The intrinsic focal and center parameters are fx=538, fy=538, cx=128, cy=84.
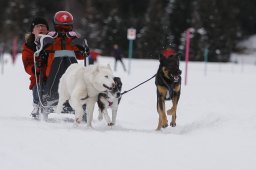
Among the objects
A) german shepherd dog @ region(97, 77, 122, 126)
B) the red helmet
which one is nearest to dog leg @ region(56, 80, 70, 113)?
german shepherd dog @ region(97, 77, 122, 126)

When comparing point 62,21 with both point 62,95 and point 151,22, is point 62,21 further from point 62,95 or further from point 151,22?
point 151,22

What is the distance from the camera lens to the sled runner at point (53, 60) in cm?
777

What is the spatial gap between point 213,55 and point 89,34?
48.3 ft

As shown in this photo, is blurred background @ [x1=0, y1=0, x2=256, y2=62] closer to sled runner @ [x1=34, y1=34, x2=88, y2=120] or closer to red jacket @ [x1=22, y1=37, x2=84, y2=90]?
red jacket @ [x1=22, y1=37, x2=84, y2=90]

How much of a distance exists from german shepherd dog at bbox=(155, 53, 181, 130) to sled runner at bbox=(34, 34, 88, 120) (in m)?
1.20

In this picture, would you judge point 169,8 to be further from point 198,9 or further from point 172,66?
point 172,66

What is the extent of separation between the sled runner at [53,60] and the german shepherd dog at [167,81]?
1.20 metres

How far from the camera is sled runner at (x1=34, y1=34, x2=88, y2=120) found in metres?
7.77

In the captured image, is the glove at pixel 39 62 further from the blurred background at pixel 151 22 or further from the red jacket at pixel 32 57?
the blurred background at pixel 151 22

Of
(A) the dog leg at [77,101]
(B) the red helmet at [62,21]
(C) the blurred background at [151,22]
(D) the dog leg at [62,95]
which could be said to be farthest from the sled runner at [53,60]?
(C) the blurred background at [151,22]

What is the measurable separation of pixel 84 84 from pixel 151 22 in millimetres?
46310

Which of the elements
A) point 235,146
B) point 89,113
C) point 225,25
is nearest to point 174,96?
point 89,113

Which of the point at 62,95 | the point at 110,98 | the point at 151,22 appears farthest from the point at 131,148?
the point at 151,22

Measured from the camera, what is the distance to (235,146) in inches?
225
